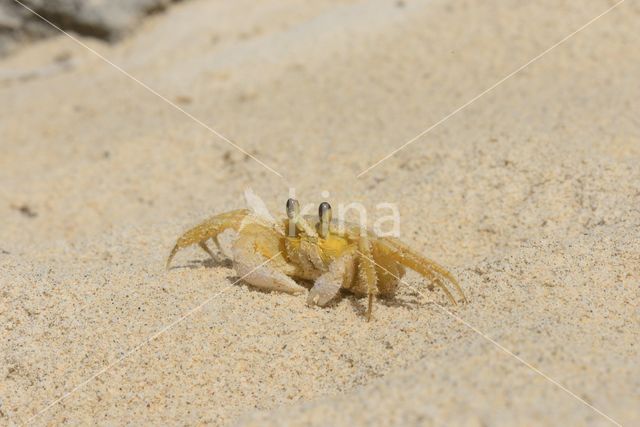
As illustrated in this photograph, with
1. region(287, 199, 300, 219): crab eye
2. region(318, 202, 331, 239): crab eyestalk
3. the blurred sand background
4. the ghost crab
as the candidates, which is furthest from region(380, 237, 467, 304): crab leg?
region(287, 199, 300, 219): crab eye

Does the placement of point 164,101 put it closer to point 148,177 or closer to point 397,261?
point 148,177

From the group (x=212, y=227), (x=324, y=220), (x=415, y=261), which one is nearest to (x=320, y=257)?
(x=324, y=220)

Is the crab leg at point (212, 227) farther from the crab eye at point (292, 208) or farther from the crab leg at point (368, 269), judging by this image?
the crab leg at point (368, 269)

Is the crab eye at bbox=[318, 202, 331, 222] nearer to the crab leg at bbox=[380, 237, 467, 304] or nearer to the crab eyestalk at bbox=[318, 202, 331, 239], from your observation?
the crab eyestalk at bbox=[318, 202, 331, 239]

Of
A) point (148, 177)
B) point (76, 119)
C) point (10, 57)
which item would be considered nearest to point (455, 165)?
point (148, 177)

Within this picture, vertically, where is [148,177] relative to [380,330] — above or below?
below

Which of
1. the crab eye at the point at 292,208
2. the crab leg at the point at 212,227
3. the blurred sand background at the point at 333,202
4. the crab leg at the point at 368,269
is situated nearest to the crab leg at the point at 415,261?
the crab leg at the point at 368,269
